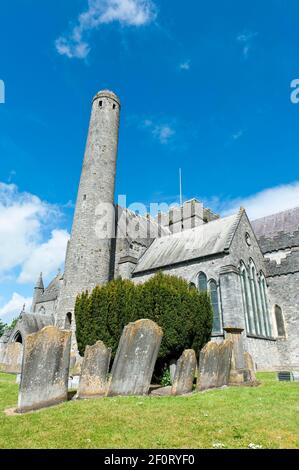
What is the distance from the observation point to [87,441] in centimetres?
510

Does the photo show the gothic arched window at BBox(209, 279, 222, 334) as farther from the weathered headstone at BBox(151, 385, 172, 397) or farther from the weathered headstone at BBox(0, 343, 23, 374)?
the weathered headstone at BBox(0, 343, 23, 374)

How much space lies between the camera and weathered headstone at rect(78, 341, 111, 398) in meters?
8.82

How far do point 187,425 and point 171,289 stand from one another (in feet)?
→ 26.8

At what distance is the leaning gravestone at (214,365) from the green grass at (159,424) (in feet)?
4.40

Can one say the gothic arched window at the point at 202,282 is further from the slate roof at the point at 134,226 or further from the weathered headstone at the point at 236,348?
the weathered headstone at the point at 236,348

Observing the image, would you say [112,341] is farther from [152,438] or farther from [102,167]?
[102,167]

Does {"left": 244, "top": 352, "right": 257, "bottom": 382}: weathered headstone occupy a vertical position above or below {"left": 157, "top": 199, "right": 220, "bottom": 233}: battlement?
below

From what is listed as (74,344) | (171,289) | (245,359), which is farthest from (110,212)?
(245,359)

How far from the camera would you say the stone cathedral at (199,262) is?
19.7 meters

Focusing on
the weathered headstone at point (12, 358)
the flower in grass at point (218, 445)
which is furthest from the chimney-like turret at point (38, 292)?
the flower in grass at point (218, 445)

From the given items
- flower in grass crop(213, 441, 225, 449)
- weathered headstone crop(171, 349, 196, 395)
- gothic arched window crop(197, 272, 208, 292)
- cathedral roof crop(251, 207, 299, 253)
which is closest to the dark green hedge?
weathered headstone crop(171, 349, 196, 395)

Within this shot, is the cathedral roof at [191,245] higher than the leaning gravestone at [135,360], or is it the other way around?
the cathedral roof at [191,245]

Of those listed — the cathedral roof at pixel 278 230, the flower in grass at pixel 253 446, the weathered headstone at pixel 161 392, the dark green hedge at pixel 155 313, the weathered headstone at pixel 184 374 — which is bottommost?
the flower in grass at pixel 253 446

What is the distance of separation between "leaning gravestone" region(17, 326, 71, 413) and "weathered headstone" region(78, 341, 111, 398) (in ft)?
2.23
